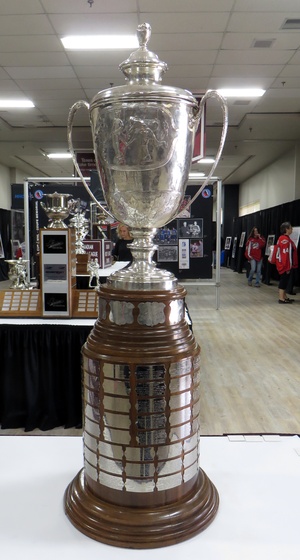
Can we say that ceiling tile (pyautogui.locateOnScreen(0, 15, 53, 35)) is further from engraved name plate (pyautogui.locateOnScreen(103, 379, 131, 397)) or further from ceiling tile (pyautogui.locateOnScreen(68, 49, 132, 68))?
engraved name plate (pyautogui.locateOnScreen(103, 379, 131, 397))

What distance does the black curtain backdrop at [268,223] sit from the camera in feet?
30.0

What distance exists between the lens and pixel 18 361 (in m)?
2.44

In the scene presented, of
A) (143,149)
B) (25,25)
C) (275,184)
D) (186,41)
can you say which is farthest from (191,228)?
(143,149)

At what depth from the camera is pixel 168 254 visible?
6.70 meters

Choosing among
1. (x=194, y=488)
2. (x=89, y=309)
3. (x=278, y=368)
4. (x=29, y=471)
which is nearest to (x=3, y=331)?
(x=89, y=309)

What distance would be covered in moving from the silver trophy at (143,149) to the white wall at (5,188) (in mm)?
12328

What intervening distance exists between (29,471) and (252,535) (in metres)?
0.42

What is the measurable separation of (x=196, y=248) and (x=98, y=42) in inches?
128

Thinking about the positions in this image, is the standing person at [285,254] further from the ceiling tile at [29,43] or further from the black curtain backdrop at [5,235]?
the black curtain backdrop at [5,235]

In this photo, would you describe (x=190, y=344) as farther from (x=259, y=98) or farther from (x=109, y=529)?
(x=259, y=98)

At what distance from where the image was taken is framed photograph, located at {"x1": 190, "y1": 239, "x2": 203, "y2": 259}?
6688 millimetres

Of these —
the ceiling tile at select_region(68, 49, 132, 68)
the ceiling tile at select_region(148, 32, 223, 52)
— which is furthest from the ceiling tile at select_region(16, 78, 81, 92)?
the ceiling tile at select_region(148, 32, 223, 52)

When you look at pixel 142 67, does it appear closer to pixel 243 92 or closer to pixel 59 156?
pixel 243 92

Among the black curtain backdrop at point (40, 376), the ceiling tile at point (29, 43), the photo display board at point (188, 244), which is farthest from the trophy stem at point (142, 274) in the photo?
the photo display board at point (188, 244)
